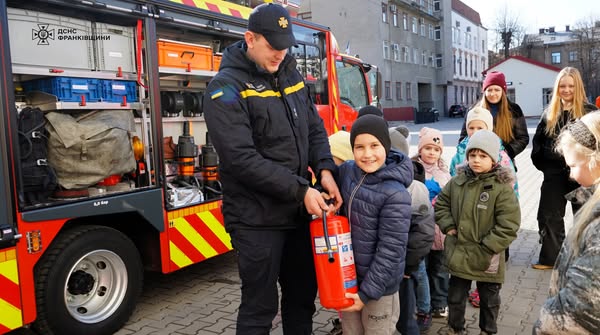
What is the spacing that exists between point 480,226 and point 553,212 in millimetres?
2363

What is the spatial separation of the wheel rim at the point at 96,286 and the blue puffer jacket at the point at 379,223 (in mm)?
2180

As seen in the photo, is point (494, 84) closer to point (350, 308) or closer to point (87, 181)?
point (350, 308)

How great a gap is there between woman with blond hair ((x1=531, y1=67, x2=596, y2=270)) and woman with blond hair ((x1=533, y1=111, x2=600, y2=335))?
11.2 ft

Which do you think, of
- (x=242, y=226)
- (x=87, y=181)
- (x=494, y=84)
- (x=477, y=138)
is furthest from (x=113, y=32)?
(x=494, y=84)

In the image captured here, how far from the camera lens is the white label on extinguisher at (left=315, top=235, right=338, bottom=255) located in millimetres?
2588

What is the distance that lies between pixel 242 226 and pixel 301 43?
4262mm

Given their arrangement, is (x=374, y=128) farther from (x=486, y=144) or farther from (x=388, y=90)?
(x=388, y=90)

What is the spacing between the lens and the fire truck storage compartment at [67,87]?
3.93m

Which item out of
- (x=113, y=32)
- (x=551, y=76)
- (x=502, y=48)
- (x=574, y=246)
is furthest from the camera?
(x=502, y=48)

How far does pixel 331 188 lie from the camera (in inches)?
109

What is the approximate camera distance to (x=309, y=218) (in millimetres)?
2916

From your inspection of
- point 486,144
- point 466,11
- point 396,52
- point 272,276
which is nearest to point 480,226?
→ point 486,144

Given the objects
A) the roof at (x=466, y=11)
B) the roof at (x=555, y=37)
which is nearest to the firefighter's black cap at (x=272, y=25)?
the roof at (x=466, y=11)

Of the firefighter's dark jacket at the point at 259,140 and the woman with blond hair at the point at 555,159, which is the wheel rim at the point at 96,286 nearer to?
the firefighter's dark jacket at the point at 259,140
